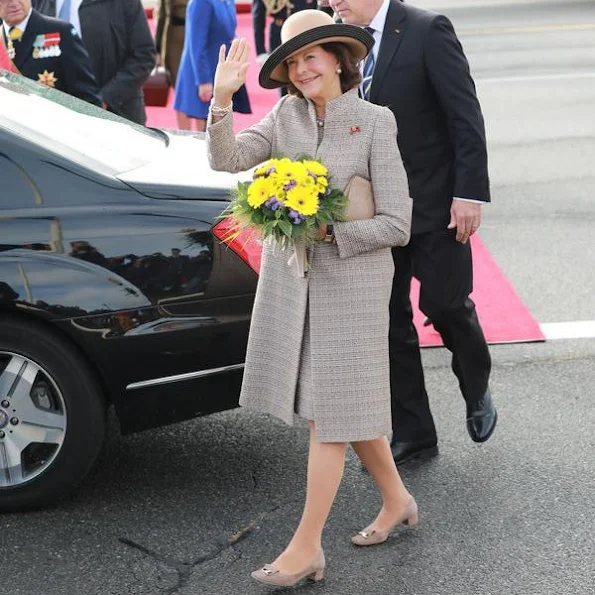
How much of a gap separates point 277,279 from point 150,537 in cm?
100

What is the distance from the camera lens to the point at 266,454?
4730mm

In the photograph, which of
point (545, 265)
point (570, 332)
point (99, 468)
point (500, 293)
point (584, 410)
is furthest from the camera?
point (545, 265)

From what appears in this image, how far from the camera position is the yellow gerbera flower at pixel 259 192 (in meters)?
3.50

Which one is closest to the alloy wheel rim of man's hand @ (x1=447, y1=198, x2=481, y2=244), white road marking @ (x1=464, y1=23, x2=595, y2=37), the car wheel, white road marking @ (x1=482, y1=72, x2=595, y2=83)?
the car wheel

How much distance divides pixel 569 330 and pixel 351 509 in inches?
88.5

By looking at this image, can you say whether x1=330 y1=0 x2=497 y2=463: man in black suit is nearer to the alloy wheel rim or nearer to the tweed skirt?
the tweed skirt

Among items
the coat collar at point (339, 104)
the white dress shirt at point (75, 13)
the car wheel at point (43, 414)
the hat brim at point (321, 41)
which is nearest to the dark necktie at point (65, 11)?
the white dress shirt at point (75, 13)

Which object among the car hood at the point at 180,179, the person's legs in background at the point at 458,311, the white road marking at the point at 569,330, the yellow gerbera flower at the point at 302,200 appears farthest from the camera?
the white road marking at the point at 569,330

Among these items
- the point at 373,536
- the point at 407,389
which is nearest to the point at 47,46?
the point at 407,389

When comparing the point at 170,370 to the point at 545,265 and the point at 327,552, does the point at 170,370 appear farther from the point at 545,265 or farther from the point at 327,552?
the point at 545,265

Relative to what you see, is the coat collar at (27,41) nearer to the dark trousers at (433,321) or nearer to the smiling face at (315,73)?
the dark trousers at (433,321)

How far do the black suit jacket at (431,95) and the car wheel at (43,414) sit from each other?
53.9 inches

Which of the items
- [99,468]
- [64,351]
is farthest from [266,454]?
[64,351]

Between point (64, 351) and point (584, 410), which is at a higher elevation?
point (64, 351)
